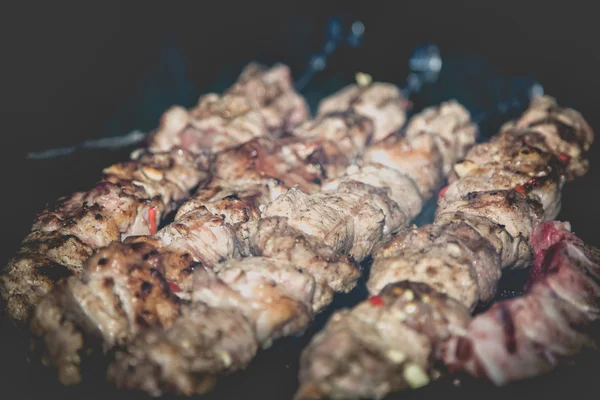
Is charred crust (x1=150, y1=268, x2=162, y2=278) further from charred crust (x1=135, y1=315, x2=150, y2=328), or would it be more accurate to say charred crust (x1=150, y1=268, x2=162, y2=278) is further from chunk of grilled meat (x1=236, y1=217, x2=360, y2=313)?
chunk of grilled meat (x1=236, y1=217, x2=360, y2=313)

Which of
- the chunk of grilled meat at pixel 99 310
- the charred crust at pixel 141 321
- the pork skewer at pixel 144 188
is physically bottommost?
the charred crust at pixel 141 321

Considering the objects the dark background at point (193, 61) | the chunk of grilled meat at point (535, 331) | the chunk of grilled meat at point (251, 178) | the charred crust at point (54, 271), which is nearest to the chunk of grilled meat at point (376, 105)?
the dark background at point (193, 61)

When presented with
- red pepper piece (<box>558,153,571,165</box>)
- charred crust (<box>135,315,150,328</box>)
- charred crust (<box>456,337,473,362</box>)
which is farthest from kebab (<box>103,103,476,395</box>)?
red pepper piece (<box>558,153,571,165</box>)

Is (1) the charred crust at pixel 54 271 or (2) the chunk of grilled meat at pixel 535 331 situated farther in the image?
(1) the charred crust at pixel 54 271

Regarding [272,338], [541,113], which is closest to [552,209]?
[541,113]

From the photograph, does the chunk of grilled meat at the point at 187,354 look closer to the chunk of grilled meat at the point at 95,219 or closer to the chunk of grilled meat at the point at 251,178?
the chunk of grilled meat at the point at 95,219

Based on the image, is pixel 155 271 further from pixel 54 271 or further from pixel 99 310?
pixel 54 271

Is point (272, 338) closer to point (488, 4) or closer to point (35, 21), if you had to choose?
point (35, 21)
